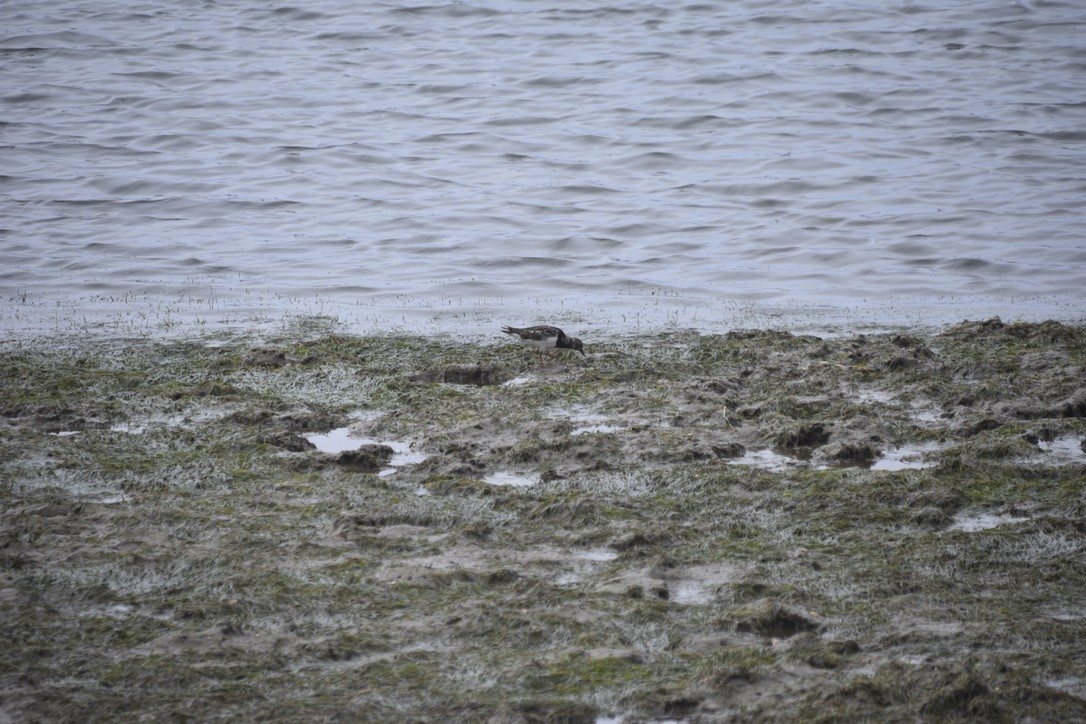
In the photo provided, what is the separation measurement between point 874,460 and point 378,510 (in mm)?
2871

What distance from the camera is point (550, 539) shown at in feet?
18.6

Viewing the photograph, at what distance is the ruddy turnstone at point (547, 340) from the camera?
29.3ft

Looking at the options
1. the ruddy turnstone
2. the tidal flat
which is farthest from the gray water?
the tidal flat

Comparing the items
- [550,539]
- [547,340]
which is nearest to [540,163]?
[547,340]

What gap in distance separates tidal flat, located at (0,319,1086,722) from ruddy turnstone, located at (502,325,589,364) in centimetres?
21

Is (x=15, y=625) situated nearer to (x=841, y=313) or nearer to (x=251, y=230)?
(x=841, y=313)

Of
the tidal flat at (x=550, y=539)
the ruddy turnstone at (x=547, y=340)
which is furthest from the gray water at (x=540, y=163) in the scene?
the tidal flat at (x=550, y=539)

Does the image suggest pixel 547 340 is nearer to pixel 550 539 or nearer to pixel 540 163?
pixel 550 539

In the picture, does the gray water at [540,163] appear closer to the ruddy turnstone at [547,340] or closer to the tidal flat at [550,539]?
the ruddy turnstone at [547,340]

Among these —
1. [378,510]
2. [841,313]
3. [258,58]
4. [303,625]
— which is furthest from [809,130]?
[303,625]

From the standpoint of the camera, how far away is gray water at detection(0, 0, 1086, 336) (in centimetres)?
1198

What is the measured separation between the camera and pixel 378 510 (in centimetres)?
601

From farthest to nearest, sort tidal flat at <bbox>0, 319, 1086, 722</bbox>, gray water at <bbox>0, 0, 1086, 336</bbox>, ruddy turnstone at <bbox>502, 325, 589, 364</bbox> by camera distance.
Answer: gray water at <bbox>0, 0, 1086, 336</bbox>
ruddy turnstone at <bbox>502, 325, 589, 364</bbox>
tidal flat at <bbox>0, 319, 1086, 722</bbox>

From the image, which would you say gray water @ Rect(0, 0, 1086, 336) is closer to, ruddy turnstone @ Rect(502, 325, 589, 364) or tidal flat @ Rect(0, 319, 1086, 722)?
ruddy turnstone @ Rect(502, 325, 589, 364)
